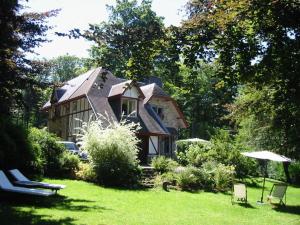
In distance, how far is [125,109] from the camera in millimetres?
31797

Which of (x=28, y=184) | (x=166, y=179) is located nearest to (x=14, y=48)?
(x=28, y=184)

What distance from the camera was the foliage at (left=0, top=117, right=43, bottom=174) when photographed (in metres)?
16.9

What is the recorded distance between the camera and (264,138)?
29.5m

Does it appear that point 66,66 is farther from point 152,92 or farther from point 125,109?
point 125,109

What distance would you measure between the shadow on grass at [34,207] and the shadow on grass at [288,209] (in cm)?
718

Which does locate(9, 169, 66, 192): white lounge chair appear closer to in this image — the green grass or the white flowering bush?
the green grass

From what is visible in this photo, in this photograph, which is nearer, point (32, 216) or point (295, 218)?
point (32, 216)

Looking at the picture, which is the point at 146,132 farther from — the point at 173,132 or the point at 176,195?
the point at 176,195

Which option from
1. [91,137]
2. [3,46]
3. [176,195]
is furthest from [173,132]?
[3,46]

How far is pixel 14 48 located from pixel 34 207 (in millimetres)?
4852

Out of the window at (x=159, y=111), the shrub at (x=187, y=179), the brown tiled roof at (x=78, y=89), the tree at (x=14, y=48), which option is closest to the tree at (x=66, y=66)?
the brown tiled roof at (x=78, y=89)

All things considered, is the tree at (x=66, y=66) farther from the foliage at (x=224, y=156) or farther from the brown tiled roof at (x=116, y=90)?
the foliage at (x=224, y=156)

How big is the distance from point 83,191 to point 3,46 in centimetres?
776

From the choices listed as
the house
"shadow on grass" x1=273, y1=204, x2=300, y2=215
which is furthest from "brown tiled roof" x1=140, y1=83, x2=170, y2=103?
"shadow on grass" x1=273, y1=204, x2=300, y2=215
